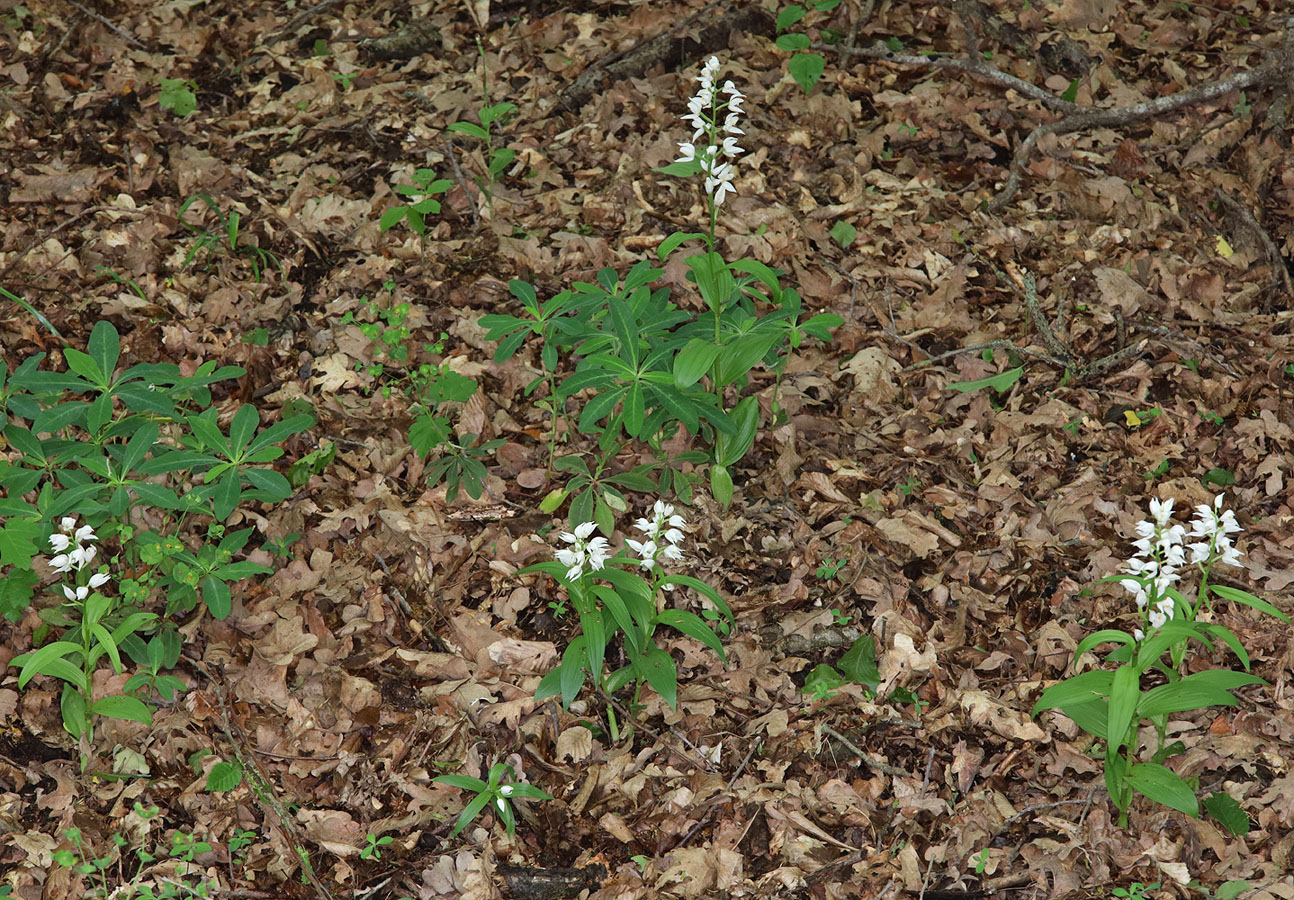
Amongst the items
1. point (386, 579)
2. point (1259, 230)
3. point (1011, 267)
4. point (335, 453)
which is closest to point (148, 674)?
point (386, 579)

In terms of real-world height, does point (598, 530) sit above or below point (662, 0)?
below

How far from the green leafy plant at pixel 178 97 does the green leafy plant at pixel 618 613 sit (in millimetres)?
3705

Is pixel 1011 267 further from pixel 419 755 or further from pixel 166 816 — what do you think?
pixel 166 816

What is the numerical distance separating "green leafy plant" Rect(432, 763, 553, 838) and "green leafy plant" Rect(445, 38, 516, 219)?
8.88 feet

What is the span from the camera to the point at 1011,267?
4.33 meters

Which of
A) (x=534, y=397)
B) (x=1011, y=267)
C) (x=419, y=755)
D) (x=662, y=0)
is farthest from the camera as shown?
(x=662, y=0)

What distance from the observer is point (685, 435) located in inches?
150

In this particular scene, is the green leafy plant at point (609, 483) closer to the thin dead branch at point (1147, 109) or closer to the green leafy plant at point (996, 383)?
the green leafy plant at point (996, 383)

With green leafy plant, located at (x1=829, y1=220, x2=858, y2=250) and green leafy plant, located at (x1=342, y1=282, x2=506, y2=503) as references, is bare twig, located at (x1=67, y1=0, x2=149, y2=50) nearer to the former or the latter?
green leafy plant, located at (x1=342, y1=282, x2=506, y2=503)

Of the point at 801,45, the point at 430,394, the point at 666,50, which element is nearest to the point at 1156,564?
the point at 430,394

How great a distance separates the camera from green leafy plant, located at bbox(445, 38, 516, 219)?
14.9ft

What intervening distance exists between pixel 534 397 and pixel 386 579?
100 centimetres

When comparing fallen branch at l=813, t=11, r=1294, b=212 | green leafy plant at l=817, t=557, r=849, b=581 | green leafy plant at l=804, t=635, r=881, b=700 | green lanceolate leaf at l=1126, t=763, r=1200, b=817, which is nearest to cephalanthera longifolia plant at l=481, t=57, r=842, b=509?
green leafy plant at l=817, t=557, r=849, b=581

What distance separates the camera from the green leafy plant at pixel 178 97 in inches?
202
